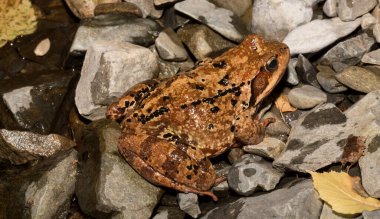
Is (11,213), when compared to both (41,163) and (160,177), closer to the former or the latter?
(41,163)

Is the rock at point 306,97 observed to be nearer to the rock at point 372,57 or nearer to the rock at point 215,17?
the rock at point 372,57

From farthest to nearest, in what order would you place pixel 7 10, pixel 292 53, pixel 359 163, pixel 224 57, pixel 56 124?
1. pixel 7 10
2. pixel 56 124
3. pixel 292 53
4. pixel 224 57
5. pixel 359 163

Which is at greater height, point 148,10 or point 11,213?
point 148,10

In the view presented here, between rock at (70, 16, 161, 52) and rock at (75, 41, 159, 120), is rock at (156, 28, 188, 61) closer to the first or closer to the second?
rock at (70, 16, 161, 52)

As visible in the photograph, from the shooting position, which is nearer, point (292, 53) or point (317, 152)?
point (317, 152)

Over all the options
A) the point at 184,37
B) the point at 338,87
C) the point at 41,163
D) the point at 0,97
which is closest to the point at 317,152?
the point at 338,87

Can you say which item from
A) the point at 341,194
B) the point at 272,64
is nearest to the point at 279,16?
the point at 272,64

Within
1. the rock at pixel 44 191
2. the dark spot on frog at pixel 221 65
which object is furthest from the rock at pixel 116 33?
the rock at pixel 44 191

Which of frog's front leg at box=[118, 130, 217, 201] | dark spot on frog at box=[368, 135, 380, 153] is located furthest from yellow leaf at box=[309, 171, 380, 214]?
frog's front leg at box=[118, 130, 217, 201]
